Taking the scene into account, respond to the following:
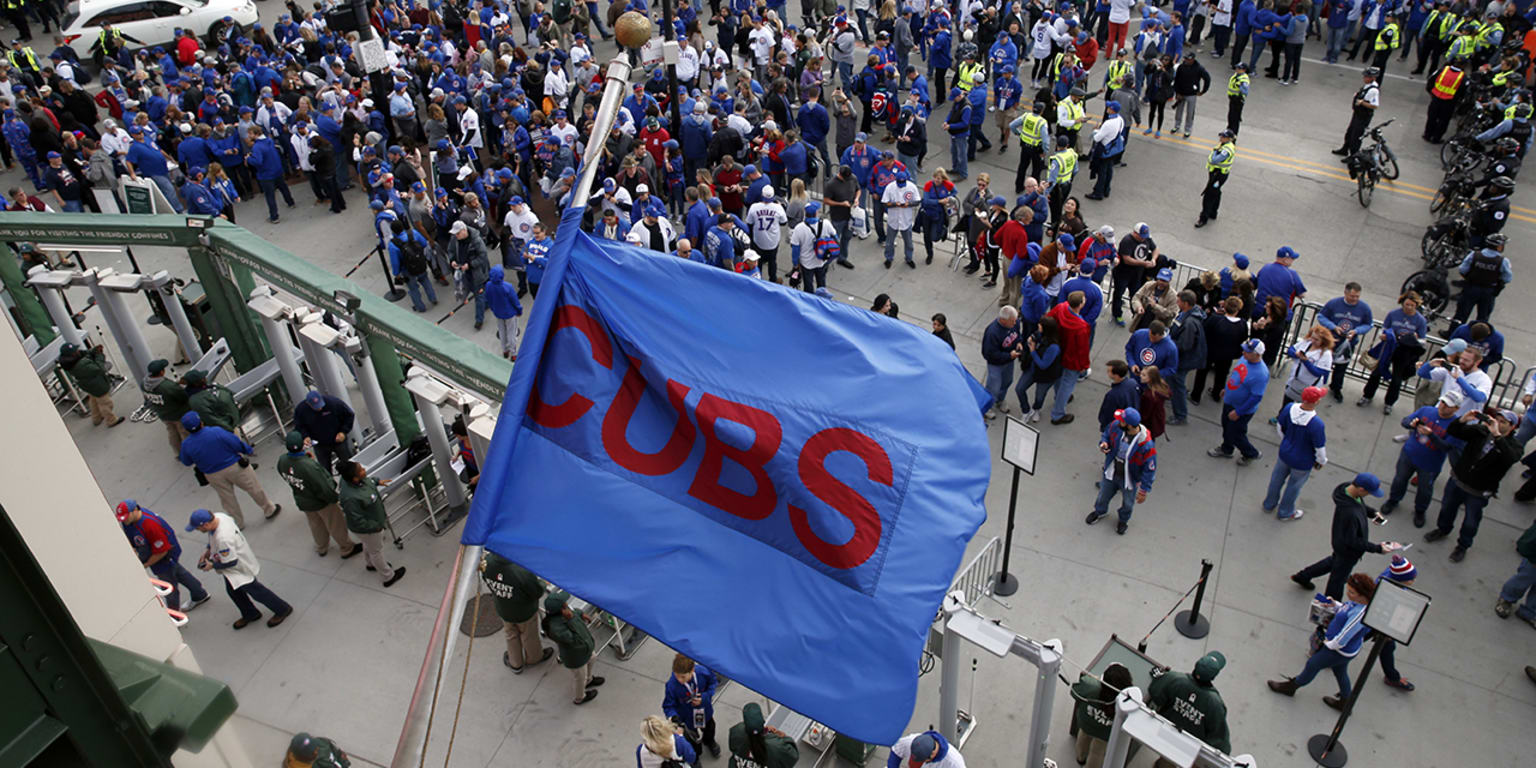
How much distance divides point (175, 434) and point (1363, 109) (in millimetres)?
19080

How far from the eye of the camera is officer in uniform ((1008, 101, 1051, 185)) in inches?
727

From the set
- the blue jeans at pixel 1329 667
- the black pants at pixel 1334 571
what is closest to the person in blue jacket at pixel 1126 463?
the black pants at pixel 1334 571

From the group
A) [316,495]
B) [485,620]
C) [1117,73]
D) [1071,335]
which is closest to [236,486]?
[316,495]

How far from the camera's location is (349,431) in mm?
13336

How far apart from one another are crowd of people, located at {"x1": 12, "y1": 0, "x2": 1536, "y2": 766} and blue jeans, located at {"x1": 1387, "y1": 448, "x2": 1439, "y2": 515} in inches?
1.8

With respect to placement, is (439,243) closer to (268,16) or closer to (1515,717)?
(1515,717)

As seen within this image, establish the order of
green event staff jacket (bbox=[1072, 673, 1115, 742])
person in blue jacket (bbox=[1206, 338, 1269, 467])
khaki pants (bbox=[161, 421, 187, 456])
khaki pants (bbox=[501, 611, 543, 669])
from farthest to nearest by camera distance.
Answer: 1. khaki pants (bbox=[161, 421, 187, 456])
2. person in blue jacket (bbox=[1206, 338, 1269, 467])
3. khaki pants (bbox=[501, 611, 543, 669])
4. green event staff jacket (bbox=[1072, 673, 1115, 742])

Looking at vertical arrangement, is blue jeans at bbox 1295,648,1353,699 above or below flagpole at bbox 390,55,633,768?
below

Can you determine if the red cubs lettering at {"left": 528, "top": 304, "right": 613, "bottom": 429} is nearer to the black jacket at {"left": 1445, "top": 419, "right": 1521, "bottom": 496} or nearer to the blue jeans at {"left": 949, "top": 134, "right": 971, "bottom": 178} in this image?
the black jacket at {"left": 1445, "top": 419, "right": 1521, "bottom": 496}

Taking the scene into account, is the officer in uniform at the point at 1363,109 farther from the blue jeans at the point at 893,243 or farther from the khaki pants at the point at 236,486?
the khaki pants at the point at 236,486

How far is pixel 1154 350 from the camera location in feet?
42.2

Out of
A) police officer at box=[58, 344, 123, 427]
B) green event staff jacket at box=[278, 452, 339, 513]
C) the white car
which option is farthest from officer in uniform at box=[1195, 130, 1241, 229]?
the white car

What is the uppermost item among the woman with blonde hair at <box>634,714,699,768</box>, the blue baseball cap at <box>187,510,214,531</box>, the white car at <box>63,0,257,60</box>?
the white car at <box>63,0,257,60</box>

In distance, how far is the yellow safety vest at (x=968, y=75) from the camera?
19781 millimetres
